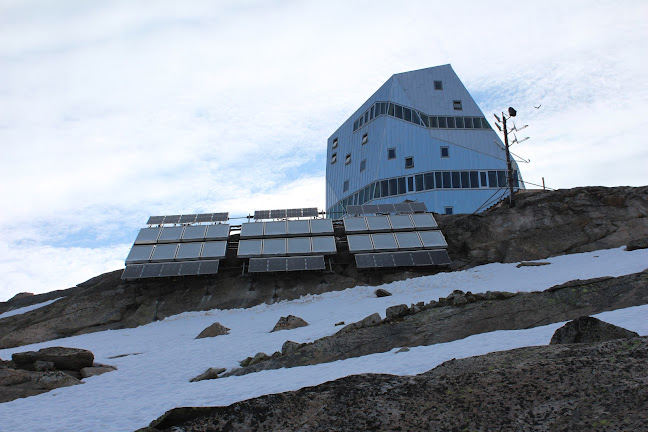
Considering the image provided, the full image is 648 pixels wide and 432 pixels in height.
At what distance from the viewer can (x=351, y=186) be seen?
56875 mm

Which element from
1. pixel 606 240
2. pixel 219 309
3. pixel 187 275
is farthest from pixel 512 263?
pixel 187 275

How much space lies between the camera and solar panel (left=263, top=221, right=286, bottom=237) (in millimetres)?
33000

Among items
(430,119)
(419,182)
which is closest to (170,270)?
(419,182)

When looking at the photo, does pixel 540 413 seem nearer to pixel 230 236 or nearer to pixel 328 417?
pixel 328 417

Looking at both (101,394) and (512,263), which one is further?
(512,263)

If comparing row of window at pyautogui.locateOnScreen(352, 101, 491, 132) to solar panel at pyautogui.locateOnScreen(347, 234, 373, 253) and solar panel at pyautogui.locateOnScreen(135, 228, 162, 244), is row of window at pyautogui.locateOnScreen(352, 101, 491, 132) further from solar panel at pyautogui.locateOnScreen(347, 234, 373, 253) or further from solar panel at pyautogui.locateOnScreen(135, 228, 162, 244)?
solar panel at pyautogui.locateOnScreen(135, 228, 162, 244)

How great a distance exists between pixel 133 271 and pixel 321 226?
39.0ft

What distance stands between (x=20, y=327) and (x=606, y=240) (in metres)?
32.7

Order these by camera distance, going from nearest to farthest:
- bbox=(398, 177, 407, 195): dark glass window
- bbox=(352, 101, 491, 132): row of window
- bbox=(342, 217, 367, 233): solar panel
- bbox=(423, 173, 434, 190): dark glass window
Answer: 1. bbox=(342, 217, 367, 233): solar panel
2. bbox=(423, 173, 434, 190): dark glass window
3. bbox=(398, 177, 407, 195): dark glass window
4. bbox=(352, 101, 491, 132): row of window

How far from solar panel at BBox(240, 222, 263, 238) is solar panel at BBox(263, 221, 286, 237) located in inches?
12.6

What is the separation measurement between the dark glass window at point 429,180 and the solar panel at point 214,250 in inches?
967

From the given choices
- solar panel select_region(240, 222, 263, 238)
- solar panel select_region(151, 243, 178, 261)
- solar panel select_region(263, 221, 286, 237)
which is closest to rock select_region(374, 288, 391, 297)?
solar panel select_region(263, 221, 286, 237)

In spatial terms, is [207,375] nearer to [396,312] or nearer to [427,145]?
[396,312]

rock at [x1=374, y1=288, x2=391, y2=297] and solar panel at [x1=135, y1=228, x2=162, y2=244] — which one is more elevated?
solar panel at [x1=135, y1=228, x2=162, y2=244]
